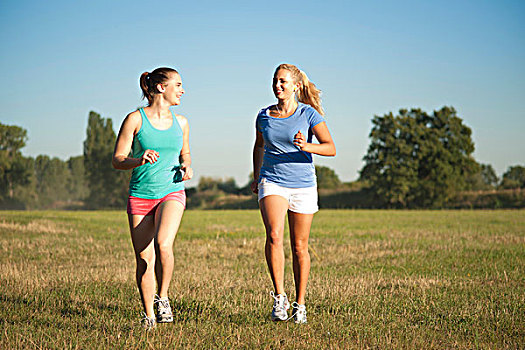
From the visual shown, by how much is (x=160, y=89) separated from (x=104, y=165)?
7997cm

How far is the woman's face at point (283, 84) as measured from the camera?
5.70 m

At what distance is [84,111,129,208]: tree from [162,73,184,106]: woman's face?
78591mm

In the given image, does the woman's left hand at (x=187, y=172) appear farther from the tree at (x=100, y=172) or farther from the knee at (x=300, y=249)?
the tree at (x=100, y=172)

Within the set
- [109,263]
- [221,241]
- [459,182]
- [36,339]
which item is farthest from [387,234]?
[459,182]

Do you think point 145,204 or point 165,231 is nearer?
point 165,231

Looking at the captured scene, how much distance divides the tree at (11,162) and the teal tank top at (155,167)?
82523 millimetres

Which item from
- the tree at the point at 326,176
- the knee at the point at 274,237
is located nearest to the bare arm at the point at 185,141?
the knee at the point at 274,237

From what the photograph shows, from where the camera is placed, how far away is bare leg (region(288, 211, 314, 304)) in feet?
18.9

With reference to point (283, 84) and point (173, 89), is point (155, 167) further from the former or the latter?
point (283, 84)

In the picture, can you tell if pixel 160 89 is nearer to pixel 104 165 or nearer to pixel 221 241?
pixel 221 241

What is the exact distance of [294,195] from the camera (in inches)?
Result: 225

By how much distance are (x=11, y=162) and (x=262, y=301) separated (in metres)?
83.8

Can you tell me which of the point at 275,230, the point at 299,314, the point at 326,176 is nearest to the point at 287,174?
the point at 275,230

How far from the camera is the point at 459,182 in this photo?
190ft
